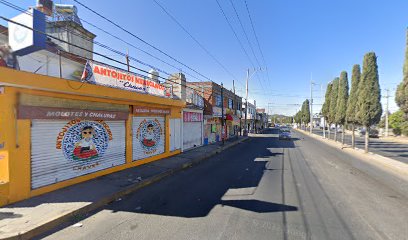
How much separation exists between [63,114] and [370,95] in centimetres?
2117

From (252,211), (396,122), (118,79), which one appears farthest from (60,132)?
(396,122)

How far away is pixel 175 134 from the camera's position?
1625 centimetres

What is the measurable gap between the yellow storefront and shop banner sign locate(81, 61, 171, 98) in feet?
1.05

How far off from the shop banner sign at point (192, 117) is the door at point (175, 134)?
145cm

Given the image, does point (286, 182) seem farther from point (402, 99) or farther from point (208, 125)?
point (208, 125)

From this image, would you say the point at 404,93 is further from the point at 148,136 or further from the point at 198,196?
the point at 148,136

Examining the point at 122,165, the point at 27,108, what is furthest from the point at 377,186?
the point at 27,108

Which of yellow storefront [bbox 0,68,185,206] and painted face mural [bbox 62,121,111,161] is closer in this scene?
yellow storefront [bbox 0,68,185,206]

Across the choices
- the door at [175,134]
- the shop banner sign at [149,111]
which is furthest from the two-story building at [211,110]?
the shop banner sign at [149,111]

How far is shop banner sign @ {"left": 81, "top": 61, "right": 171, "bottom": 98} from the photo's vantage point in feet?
28.9

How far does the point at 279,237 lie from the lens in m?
4.60

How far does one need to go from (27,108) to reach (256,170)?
964 centimetres

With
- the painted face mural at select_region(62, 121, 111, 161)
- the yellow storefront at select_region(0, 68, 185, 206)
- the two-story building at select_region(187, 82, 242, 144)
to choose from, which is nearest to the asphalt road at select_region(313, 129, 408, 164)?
the two-story building at select_region(187, 82, 242, 144)

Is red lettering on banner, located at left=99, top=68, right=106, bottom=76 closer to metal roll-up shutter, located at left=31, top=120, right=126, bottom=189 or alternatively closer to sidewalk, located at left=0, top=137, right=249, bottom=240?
metal roll-up shutter, located at left=31, top=120, right=126, bottom=189
